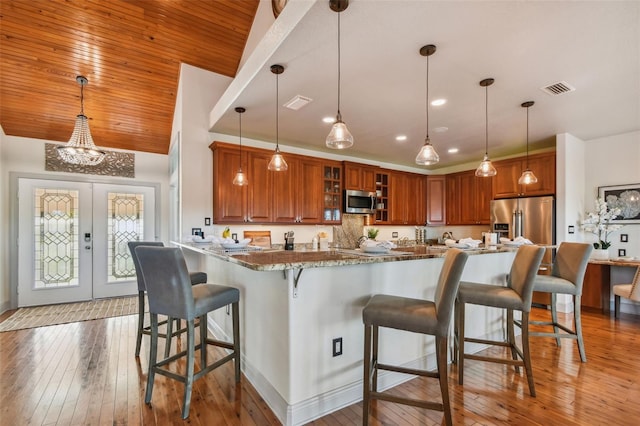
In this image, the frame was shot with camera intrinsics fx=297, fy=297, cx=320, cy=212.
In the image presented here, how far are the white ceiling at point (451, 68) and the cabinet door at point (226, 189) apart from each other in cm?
40

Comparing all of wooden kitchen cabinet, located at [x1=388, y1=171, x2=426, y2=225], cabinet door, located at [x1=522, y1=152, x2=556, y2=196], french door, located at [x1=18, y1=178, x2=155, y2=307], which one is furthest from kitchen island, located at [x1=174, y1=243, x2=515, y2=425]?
french door, located at [x1=18, y1=178, x2=155, y2=307]

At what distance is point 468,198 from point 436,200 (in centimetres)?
69

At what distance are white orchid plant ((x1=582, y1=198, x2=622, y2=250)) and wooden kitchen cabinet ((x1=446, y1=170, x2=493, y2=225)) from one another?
1.38 m

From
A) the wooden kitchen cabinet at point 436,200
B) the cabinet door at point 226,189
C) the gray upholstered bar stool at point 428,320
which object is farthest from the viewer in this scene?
the wooden kitchen cabinet at point 436,200

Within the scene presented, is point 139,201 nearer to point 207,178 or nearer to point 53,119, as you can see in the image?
point 53,119

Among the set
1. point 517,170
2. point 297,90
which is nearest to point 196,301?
point 297,90

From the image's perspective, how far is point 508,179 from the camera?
5062 millimetres

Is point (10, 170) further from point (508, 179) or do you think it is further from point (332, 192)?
point (508, 179)

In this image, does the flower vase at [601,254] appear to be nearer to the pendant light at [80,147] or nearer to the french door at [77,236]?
the pendant light at [80,147]

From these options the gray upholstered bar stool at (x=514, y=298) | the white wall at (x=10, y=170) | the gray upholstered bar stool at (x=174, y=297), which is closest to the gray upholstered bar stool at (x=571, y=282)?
the gray upholstered bar stool at (x=514, y=298)

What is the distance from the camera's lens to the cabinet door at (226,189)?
4.02 m

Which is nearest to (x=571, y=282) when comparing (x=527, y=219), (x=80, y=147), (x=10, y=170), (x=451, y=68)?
(x=527, y=219)

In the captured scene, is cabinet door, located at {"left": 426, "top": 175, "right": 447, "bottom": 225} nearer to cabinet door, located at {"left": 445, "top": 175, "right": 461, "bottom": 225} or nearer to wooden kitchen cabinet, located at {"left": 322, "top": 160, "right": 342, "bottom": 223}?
cabinet door, located at {"left": 445, "top": 175, "right": 461, "bottom": 225}

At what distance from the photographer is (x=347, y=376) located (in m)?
2.04
